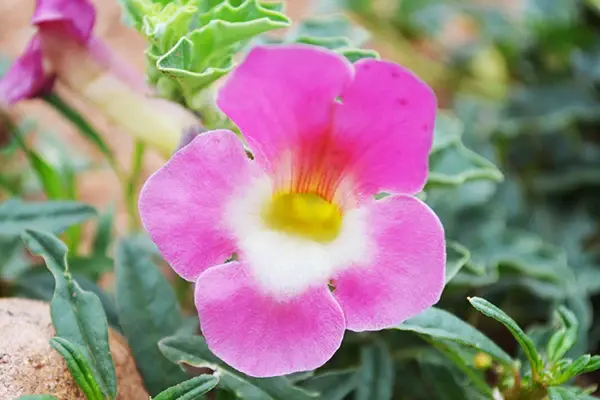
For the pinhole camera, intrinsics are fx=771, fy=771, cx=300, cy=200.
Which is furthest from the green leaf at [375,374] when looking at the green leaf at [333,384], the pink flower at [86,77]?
the pink flower at [86,77]

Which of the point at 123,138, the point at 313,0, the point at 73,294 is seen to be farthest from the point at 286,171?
the point at 313,0

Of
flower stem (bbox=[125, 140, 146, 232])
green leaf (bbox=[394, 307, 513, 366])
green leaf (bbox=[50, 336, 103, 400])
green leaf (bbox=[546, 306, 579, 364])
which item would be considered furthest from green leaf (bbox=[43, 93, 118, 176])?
green leaf (bbox=[546, 306, 579, 364])

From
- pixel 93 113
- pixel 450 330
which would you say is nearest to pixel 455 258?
pixel 450 330

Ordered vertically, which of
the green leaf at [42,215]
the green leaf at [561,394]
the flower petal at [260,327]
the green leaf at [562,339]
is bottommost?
the green leaf at [562,339]

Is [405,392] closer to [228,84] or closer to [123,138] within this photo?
[228,84]

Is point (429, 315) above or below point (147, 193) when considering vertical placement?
below

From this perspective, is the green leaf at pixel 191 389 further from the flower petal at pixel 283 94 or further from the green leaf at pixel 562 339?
the green leaf at pixel 562 339
